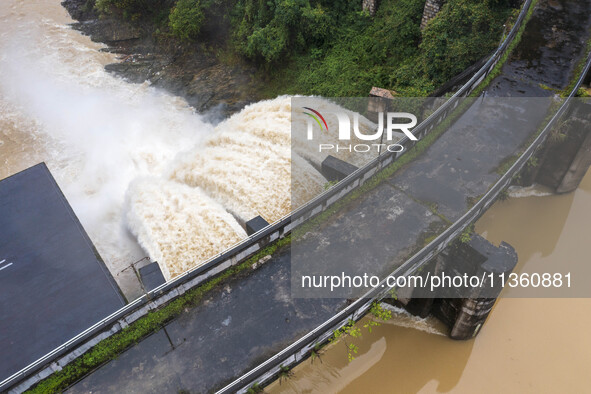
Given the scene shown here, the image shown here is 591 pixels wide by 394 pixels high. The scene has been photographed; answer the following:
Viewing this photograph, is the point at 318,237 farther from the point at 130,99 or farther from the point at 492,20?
the point at 130,99

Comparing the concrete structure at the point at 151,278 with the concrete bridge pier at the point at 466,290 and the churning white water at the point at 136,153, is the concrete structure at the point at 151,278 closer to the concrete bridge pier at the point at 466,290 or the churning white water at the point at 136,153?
the churning white water at the point at 136,153

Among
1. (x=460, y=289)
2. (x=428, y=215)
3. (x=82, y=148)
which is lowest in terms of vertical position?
(x=82, y=148)

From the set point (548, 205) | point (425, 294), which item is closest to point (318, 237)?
point (425, 294)

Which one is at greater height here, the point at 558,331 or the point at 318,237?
the point at 318,237

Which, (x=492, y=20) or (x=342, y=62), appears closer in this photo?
(x=492, y=20)

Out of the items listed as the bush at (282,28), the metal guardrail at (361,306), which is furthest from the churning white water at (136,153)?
the metal guardrail at (361,306)

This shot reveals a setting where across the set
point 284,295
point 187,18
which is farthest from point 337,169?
point 187,18

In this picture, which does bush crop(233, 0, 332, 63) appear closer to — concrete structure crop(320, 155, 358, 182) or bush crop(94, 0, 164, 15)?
bush crop(94, 0, 164, 15)
